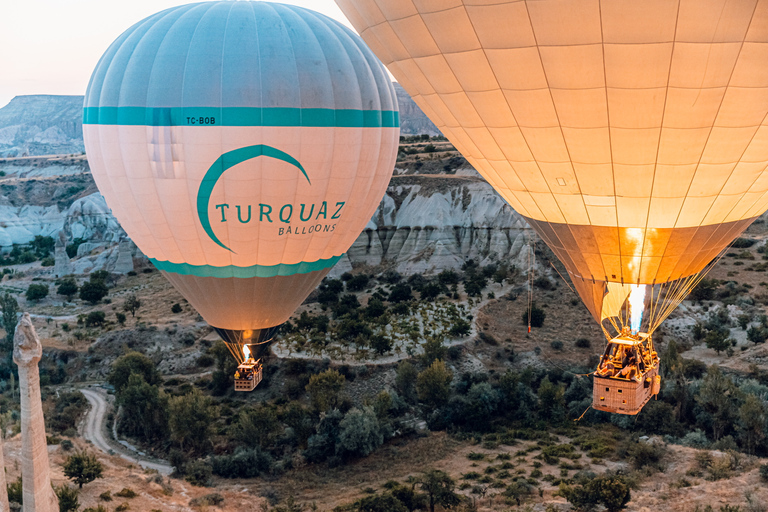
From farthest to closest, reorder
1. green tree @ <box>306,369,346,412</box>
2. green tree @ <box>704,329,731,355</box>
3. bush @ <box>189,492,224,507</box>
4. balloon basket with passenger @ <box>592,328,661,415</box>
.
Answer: green tree @ <box>704,329,731,355</box>
green tree @ <box>306,369,346,412</box>
bush @ <box>189,492,224,507</box>
balloon basket with passenger @ <box>592,328,661,415</box>

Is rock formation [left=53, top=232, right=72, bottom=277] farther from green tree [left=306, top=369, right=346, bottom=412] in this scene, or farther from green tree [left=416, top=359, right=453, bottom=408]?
green tree [left=416, top=359, right=453, bottom=408]

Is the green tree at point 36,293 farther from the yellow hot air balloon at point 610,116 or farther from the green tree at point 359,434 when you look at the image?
the yellow hot air balloon at point 610,116

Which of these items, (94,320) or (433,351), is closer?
(433,351)

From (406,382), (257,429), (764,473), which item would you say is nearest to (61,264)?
(257,429)

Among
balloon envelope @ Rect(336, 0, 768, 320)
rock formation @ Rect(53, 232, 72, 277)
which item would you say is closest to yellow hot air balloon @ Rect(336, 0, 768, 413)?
balloon envelope @ Rect(336, 0, 768, 320)

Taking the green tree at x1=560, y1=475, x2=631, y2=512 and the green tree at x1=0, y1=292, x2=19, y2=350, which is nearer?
the green tree at x1=560, y1=475, x2=631, y2=512

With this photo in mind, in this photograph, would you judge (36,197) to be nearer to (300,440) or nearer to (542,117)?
(300,440)

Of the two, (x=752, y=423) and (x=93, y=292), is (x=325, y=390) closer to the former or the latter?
(x=752, y=423)
